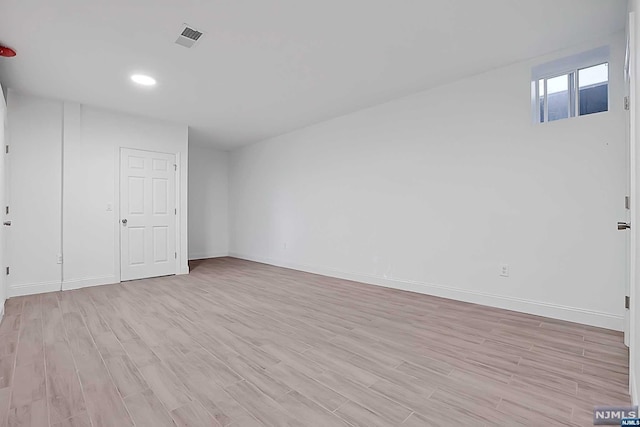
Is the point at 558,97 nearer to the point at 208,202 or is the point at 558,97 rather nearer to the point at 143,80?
the point at 143,80

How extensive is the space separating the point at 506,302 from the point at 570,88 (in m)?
2.27

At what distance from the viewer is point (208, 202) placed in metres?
7.30

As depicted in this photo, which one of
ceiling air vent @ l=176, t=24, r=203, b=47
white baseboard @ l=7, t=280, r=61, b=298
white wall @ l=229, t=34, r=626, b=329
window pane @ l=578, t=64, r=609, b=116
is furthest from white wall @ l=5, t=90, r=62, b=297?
window pane @ l=578, t=64, r=609, b=116

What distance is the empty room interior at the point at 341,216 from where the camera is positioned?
67.4 inches

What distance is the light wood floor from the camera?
152 centimetres

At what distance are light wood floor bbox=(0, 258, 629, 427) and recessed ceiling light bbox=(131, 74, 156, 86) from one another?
8.60 ft

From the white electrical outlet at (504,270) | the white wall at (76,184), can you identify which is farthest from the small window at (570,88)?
the white wall at (76,184)

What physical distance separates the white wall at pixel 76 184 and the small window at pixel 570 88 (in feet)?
17.9

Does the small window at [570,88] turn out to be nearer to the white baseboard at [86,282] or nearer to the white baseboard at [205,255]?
the white baseboard at [86,282]

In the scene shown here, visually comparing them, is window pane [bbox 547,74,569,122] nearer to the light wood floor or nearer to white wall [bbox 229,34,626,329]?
white wall [bbox 229,34,626,329]

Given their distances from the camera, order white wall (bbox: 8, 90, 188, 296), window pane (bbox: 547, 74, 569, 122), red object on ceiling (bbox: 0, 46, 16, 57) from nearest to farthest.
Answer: red object on ceiling (bbox: 0, 46, 16, 57), window pane (bbox: 547, 74, 569, 122), white wall (bbox: 8, 90, 188, 296)

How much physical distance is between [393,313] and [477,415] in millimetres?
1605

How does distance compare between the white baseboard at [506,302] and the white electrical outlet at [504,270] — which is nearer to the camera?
the white baseboard at [506,302]

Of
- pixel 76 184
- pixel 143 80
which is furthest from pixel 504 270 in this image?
pixel 76 184
